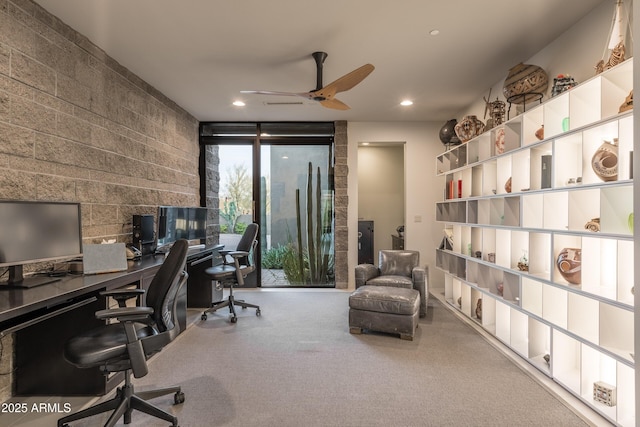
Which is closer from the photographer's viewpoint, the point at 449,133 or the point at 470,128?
the point at 470,128

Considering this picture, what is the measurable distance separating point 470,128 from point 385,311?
223cm

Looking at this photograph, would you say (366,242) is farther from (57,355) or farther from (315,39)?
(57,355)

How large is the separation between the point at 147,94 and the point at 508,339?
4405mm

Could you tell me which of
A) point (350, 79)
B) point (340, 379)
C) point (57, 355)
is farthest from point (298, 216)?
point (57, 355)

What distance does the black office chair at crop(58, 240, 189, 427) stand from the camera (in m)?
1.68

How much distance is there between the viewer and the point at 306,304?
445 cm

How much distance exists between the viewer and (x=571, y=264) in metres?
2.27

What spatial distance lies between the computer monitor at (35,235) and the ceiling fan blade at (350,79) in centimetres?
217

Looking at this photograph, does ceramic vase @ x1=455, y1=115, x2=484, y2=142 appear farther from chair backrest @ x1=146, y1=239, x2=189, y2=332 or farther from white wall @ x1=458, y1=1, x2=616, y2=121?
chair backrest @ x1=146, y1=239, x2=189, y2=332

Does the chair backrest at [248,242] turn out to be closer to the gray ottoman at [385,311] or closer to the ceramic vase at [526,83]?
the gray ottoman at [385,311]

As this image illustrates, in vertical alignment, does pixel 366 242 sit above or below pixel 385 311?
above

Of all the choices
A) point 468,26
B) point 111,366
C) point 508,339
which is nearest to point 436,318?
point 508,339

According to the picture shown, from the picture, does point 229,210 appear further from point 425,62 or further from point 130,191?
point 425,62

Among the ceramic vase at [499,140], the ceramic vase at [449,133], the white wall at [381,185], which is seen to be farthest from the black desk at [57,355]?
the white wall at [381,185]
